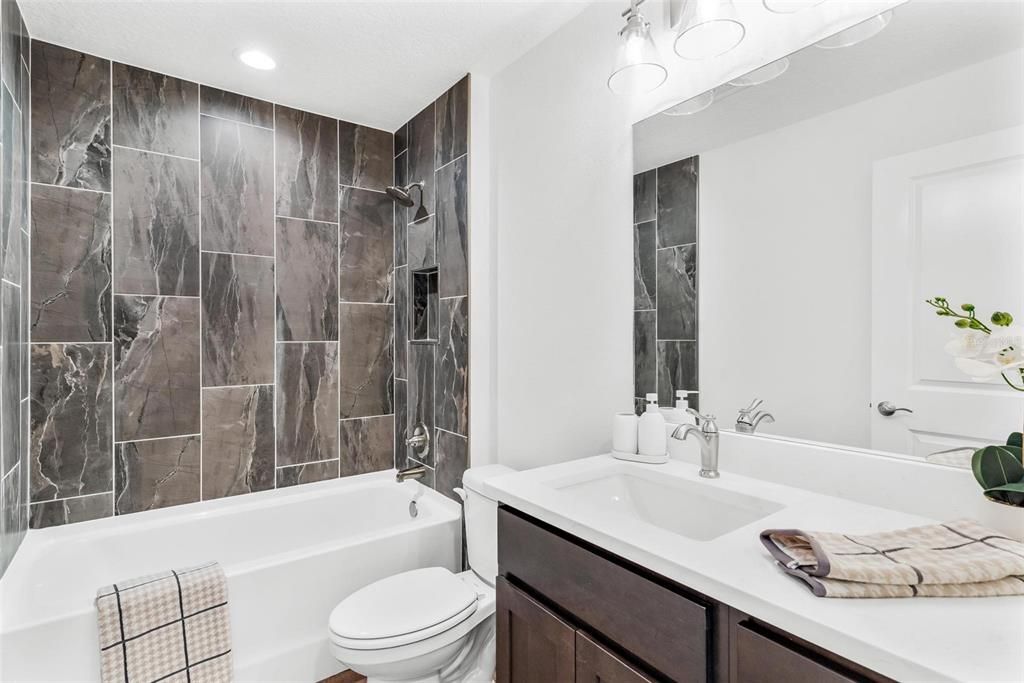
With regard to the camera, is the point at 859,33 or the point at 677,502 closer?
the point at 859,33

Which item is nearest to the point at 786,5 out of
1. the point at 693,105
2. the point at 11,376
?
the point at 693,105

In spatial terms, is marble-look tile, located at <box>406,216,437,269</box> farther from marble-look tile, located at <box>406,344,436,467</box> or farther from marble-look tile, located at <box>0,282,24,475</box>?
marble-look tile, located at <box>0,282,24,475</box>

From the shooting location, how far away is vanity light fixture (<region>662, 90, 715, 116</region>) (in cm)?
144

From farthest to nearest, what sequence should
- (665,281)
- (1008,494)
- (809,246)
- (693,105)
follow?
(665,281), (693,105), (809,246), (1008,494)

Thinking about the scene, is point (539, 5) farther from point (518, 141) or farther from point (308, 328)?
point (308, 328)

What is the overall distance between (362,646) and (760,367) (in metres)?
1.36

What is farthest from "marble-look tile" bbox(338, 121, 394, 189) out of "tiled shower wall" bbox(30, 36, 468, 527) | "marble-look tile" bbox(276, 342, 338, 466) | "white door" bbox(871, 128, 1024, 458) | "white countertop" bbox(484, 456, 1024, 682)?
"white door" bbox(871, 128, 1024, 458)

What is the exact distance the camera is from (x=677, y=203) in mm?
1551

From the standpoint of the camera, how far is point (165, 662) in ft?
5.25

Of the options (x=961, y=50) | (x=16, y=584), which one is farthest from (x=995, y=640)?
(x=16, y=584)

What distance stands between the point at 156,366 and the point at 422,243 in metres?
1.30

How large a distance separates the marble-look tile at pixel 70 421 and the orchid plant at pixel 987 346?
278 centimetres

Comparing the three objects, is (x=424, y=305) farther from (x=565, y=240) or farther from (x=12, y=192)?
(x=12, y=192)

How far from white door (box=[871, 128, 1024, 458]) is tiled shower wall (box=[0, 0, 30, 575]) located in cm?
236
